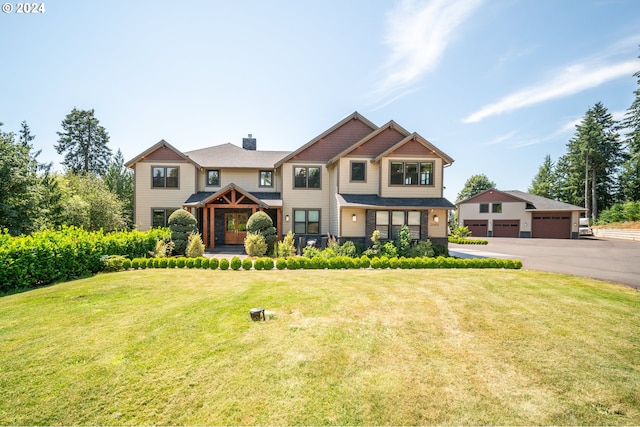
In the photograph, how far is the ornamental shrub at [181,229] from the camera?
1523 centimetres

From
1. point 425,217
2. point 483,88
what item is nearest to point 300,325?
point 425,217

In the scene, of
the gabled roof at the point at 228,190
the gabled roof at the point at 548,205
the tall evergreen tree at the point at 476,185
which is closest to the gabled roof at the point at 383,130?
the gabled roof at the point at 228,190

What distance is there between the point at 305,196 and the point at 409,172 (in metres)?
6.81

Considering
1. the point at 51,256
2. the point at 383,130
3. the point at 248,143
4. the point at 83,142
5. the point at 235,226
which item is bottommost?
the point at 51,256

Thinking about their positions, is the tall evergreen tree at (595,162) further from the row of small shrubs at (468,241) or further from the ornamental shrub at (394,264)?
the ornamental shrub at (394,264)

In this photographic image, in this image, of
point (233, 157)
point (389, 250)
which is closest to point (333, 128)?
point (233, 157)

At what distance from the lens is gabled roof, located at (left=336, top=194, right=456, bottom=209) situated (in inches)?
610

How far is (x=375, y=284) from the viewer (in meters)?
8.74

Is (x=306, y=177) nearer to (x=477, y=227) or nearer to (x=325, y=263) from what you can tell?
(x=325, y=263)

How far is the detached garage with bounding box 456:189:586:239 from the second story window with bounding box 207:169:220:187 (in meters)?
29.4

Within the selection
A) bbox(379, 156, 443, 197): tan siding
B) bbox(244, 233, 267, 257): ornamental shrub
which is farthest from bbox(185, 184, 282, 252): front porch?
bbox(379, 156, 443, 197): tan siding

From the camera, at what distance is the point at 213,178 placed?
20594 mm

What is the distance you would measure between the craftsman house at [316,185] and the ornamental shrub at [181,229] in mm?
2194

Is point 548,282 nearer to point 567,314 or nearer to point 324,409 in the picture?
point 567,314
